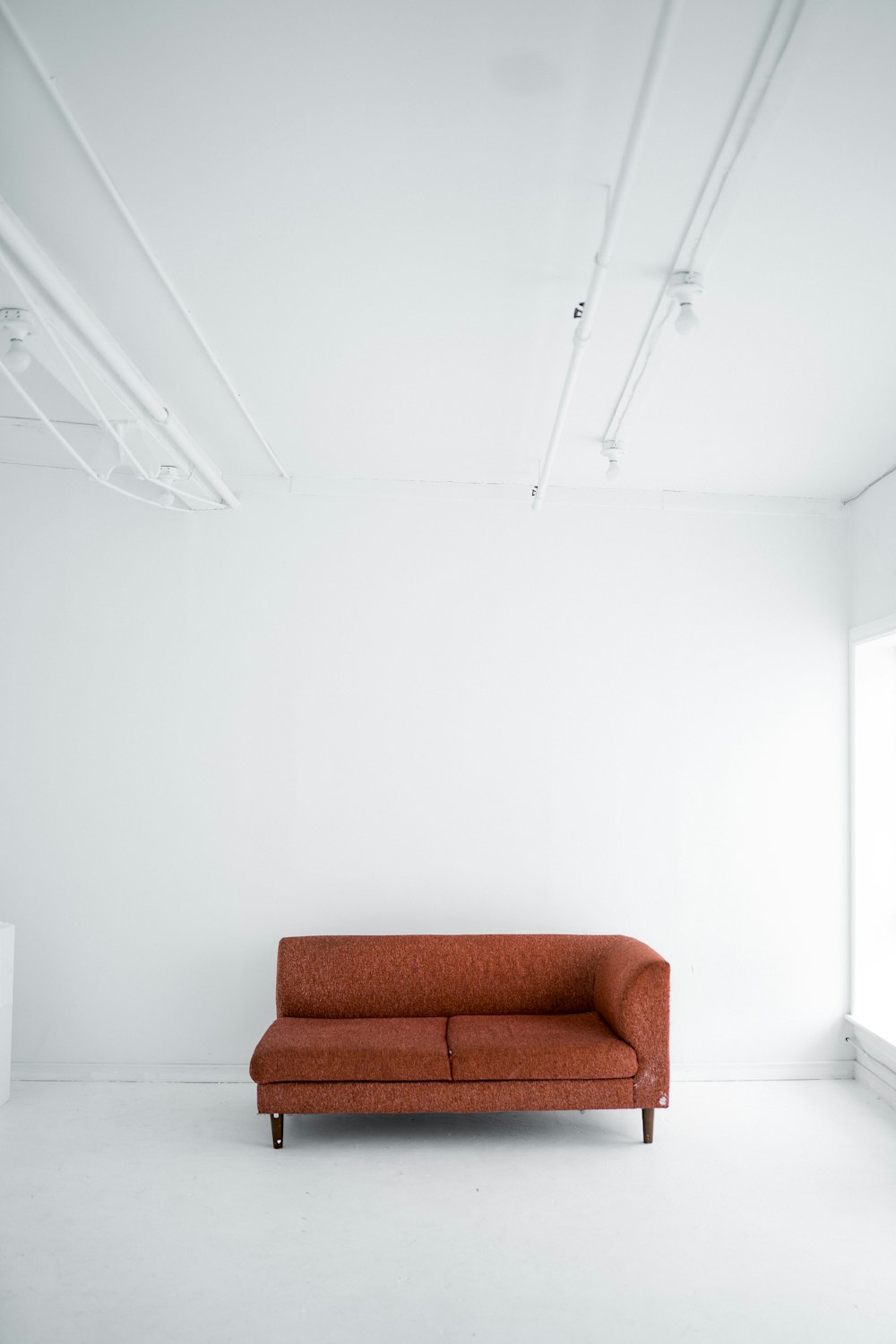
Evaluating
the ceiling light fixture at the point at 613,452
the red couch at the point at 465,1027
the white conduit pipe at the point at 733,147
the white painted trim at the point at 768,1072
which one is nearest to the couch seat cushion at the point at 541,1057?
the red couch at the point at 465,1027

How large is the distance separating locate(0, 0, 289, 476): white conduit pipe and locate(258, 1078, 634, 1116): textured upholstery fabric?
2771 mm

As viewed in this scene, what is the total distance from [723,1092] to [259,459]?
3771 millimetres

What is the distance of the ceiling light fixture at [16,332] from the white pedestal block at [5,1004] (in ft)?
→ 8.20

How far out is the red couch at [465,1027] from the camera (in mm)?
3916

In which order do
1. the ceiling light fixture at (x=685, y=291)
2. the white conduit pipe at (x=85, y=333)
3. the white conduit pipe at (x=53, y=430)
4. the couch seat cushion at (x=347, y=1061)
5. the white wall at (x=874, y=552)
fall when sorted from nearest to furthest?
the white conduit pipe at (x=85, y=333)
the ceiling light fixture at (x=685, y=291)
the white conduit pipe at (x=53, y=430)
the couch seat cushion at (x=347, y=1061)
the white wall at (x=874, y=552)

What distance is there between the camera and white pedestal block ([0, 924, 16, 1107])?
434 cm

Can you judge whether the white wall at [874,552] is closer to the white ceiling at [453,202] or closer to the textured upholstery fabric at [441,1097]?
the white ceiling at [453,202]

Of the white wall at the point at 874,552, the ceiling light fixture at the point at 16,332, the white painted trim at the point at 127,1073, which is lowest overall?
the white painted trim at the point at 127,1073

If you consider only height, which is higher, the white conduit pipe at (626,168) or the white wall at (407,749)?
the white conduit pipe at (626,168)

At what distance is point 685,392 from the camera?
3.85 metres

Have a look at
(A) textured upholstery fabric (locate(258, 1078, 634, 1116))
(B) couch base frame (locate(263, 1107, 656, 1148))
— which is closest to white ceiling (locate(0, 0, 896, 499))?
(A) textured upholstery fabric (locate(258, 1078, 634, 1116))

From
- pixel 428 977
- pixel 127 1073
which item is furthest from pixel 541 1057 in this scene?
pixel 127 1073

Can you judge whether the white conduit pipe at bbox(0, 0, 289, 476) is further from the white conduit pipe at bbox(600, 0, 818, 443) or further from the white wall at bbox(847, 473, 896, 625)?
the white wall at bbox(847, 473, 896, 625)

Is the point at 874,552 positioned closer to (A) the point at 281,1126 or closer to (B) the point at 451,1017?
(B) the point at 451,1017
